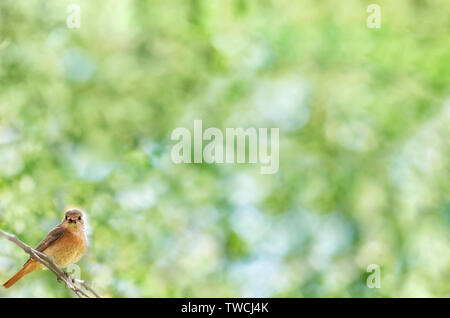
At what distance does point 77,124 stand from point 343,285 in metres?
1.22

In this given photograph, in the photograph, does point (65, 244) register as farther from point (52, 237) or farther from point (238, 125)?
point (238, 125)

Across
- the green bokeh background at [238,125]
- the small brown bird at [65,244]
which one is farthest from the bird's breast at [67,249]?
the green bokeh background at [238,125]

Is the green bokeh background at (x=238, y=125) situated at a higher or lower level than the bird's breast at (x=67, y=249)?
higher

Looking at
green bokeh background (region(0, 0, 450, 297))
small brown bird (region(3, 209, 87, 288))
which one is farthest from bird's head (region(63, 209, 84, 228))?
green bokeh background (region(0, 0, 450, 297))

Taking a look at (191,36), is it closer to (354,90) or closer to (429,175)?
(354,90)

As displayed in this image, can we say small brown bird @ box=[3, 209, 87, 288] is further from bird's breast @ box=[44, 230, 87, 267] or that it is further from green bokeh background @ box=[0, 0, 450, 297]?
green bokeh background @ box=[0, 0, 450, 297]

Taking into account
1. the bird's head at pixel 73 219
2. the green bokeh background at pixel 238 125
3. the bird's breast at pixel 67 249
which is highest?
the green bokeh background at pixel 238 125

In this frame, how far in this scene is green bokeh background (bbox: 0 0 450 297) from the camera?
2.39m

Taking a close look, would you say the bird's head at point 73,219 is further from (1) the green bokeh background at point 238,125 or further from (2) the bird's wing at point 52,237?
(1) the green bokeh background at point 238,125

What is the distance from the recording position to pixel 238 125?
2.57 m

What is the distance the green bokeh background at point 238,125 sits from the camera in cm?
239

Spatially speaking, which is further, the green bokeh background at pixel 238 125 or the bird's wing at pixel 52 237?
the green bokeh background at pixel 238 125

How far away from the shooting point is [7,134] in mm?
2402
